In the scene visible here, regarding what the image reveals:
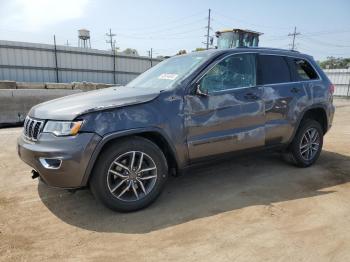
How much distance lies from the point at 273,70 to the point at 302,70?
0.77m

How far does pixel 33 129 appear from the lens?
3.30m

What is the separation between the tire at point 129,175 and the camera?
320 centimetres

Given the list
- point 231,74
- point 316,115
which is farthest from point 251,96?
point 316,115

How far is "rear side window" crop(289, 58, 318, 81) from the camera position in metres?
4.81

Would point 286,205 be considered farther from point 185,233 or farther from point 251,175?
point 185,233

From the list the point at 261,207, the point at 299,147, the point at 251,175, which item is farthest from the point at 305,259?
the point at 299,147

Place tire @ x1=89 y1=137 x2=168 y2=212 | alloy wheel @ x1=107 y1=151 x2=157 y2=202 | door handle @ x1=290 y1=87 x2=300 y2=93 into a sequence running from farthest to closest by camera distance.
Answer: door handle @ x1=290 y1=87 x2=300 y2=93
alloy wheel @ x1=107 y1=151 x2=157 y2=202
tire @ x1=89 y1=137 x2=168 y2=212

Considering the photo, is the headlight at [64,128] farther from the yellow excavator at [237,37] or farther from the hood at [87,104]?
the yellow excavator at [237,37]

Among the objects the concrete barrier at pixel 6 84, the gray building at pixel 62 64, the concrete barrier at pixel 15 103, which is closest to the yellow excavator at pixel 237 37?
the gray building at pixel 62 64

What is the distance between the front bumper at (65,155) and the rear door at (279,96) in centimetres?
249

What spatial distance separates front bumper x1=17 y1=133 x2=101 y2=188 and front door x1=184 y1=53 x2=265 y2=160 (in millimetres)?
1182

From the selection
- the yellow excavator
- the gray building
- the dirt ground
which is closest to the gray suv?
the dirt ground

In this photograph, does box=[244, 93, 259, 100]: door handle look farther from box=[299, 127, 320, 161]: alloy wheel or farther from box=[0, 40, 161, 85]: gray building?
box=[0, 40, 161, 85]: gray building

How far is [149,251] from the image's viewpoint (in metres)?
2.72
